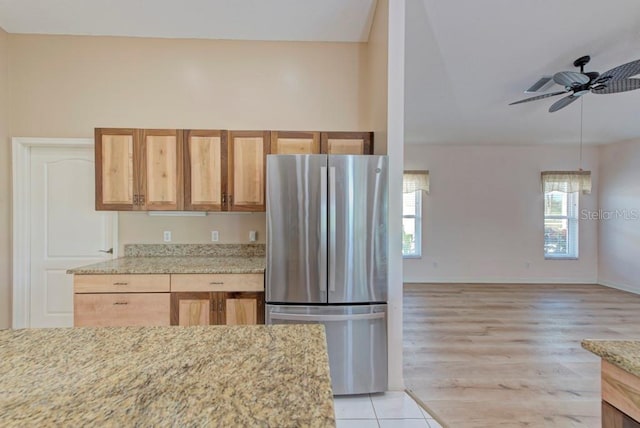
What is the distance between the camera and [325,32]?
9.66 ft

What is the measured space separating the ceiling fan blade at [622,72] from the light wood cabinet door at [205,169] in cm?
337

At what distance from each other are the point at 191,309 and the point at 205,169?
1158mm

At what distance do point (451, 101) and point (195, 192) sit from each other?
136 inches

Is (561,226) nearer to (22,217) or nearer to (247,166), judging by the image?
(247,166)

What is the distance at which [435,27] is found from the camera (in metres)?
2.88

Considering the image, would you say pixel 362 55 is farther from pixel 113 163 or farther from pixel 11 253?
pixel 11 253

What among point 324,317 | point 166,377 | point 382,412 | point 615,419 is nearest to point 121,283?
point 324,317

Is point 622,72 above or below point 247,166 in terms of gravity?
above

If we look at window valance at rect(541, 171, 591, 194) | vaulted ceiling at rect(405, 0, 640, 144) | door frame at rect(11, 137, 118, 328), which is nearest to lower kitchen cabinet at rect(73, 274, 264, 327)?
door frame at rect(11, 137, 118, 328)

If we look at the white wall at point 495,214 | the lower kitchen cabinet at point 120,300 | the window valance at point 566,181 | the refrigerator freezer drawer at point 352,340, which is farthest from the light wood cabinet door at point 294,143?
the window valance at point 566,181

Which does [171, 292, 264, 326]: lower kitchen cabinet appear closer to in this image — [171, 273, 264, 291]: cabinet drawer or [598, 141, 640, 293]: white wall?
[171, 273, 264, 291]: cabinet drawer

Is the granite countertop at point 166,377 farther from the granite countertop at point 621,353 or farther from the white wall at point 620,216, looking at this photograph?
the white wall at point 620,216

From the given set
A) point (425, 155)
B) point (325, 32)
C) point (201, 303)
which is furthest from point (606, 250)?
point (201, 303)

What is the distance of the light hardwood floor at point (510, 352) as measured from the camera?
215 cm
